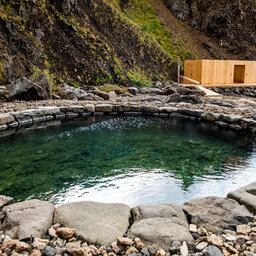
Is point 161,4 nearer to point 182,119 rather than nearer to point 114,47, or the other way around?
point 114,47

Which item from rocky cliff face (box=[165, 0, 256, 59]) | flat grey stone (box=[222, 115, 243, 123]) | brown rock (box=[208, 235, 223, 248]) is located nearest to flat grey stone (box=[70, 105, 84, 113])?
flat grey stone (box=[222, 115, 243, 123])

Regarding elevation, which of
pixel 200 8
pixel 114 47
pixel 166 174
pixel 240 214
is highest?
pixel 200 8

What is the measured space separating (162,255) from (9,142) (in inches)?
183

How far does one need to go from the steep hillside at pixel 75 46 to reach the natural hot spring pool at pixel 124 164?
483cm

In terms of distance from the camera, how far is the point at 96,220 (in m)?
2.14

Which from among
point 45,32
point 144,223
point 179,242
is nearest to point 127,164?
point 144,223

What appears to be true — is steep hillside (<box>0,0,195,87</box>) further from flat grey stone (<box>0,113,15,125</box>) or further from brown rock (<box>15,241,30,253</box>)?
brown rock (<box>15,241,30,253</box>)

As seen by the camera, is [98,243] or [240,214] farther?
[240,214]

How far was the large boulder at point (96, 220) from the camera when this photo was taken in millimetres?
1937

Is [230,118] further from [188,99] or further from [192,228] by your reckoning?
[192,228]

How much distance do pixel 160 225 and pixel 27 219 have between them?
1.14 m

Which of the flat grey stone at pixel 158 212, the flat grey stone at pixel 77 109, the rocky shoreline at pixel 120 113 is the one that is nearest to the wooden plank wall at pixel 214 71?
the rocky shoreline at pixel 120 113

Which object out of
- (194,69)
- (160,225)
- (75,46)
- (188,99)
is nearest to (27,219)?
(160,225)

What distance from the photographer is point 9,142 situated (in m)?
5.34
